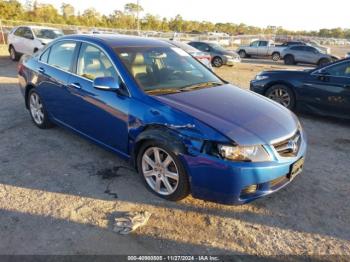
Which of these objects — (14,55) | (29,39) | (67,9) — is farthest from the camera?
(67,9)

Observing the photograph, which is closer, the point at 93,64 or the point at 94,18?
the point at 93,64

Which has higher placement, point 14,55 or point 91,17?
point 91,17

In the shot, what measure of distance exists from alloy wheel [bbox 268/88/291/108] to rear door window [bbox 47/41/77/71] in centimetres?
459

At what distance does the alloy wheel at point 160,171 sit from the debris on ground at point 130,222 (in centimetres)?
36

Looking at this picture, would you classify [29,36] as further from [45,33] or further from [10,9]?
[10,9]

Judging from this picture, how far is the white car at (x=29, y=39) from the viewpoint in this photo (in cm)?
1390

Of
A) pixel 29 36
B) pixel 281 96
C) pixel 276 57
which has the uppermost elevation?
pixel 29 36

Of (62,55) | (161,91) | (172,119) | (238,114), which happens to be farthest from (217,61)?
(172,119)

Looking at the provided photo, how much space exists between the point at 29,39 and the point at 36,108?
10050 millimetres

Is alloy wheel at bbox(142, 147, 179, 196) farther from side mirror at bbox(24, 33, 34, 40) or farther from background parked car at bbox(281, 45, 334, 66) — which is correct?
background parked car at bbox(281, 45, 334, 66)

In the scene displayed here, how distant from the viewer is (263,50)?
26328 mm

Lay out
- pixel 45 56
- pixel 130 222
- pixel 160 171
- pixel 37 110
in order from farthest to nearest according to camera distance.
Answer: pixel 37 110, pixel 45 56, pixel 160 171, pixel 130 222

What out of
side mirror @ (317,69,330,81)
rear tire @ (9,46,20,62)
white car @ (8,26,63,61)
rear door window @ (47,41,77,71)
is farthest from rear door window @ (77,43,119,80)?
rear tire @ (9,46,20,62)

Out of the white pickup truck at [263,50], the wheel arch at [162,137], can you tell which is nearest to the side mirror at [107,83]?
the wheel arch at [162,137]
